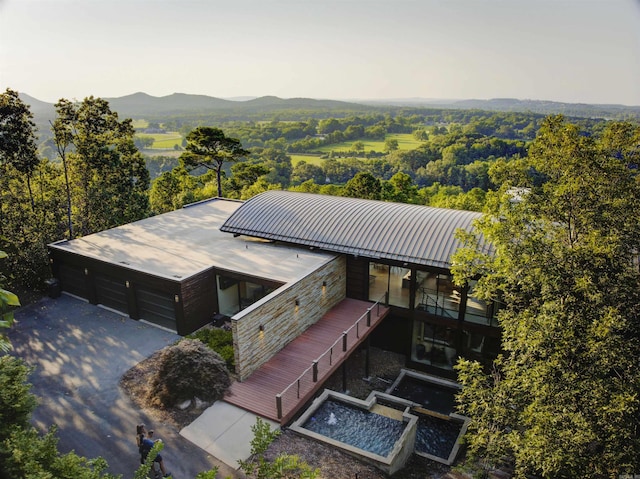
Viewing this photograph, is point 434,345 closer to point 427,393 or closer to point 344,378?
point 427,393

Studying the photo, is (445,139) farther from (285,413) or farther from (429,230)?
(285,413)

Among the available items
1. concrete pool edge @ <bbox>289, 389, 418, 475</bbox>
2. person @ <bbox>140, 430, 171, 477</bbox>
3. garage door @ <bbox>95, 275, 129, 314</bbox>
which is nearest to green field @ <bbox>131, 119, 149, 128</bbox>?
garage door @ <bbox>95, 275, 129, 314</bbox>

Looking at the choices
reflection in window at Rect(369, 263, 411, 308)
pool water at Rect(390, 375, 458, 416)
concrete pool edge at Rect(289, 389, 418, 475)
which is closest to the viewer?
concrete pool edge at Rect(289, 389, 418, 475)

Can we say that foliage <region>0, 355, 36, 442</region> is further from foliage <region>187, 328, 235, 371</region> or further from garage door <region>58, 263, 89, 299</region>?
garage door <region>58, 263, 89, 299</region>

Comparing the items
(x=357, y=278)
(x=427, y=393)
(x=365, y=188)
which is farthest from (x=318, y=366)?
(x=365, y=188)

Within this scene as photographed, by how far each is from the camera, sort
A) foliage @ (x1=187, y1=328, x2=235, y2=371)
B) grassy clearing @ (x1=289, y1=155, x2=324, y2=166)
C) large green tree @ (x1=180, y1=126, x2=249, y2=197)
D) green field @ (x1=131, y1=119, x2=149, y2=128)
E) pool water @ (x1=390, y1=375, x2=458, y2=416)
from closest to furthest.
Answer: foliage @ (x1=187, y1=328, x2=235, y2=371)
pool water @ (x1=390, y1=375, x2=458, y2=416)
large green tree @ (x1=180, y1=126, x2=249, y2=197)
grassy clearing @ (x1=289, y1=155, x2=324, y2=166)
green field @ (x1=131, y1=119, x2=149, y2=128)

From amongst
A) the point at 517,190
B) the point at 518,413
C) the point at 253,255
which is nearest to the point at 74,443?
the point at 253,255

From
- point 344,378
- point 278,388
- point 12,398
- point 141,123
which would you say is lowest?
point 344,378
